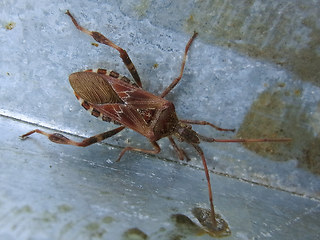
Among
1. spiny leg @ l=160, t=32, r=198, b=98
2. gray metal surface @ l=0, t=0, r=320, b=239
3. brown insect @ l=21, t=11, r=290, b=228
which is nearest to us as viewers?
gray metal surface @ l=0, t=0, r=320, b=239

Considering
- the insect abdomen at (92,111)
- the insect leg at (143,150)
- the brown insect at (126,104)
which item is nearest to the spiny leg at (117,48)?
the brown insect at (126,104)

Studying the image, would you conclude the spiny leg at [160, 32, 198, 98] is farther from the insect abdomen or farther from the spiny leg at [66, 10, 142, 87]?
the insect abdomen

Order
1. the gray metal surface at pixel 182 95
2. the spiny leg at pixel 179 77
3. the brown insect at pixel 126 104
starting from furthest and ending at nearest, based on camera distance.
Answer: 1. the spiny leg at pixel 179 77
2. the brown insect at pixel 126 104
3. the gray metal surface at pixel 182 95

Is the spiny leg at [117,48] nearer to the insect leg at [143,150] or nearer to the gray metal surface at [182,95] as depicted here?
the gray metal surface at [182,95]

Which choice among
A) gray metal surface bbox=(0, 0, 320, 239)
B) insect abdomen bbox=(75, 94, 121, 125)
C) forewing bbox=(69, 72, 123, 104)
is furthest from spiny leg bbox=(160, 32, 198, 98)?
insect abdomen bbox=(75, 94, 121, 125)

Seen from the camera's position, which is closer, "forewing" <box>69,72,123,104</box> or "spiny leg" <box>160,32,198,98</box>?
"forewing" <box>69,72,123,104</box>

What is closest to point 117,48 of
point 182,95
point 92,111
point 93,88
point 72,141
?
point 93,88

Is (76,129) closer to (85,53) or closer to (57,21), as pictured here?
(85,53)

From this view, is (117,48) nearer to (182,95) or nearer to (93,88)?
(93,88)
